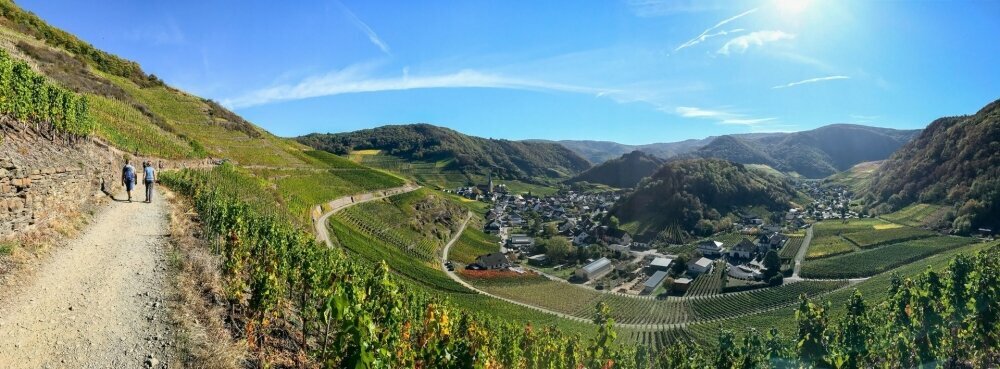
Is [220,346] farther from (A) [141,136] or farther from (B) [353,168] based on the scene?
(B) [353,168]

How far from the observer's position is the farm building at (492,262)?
259 ft

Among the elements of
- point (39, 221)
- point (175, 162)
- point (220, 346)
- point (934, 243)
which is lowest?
point (934, 243)

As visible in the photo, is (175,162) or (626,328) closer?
(175,162)

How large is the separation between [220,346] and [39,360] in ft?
8.63

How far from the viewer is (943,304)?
28.5 m

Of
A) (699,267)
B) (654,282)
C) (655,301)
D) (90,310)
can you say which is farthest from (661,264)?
(90,310)

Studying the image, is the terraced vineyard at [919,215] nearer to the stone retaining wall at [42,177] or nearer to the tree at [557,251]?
the tree at [557,251]

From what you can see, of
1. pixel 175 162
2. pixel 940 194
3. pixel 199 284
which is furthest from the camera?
pixel 940 194

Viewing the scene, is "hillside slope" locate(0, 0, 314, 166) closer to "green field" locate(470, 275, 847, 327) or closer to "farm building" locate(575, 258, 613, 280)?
"green field" locate(470, 275, 847, 327)

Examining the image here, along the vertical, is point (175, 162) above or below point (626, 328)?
above

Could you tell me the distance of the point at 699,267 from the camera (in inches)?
3509

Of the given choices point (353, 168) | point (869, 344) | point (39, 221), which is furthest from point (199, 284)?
point (353, 168)

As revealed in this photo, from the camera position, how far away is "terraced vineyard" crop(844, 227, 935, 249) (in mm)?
86688

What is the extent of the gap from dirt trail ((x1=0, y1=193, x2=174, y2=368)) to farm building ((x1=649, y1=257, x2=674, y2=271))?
9202 centimetres
